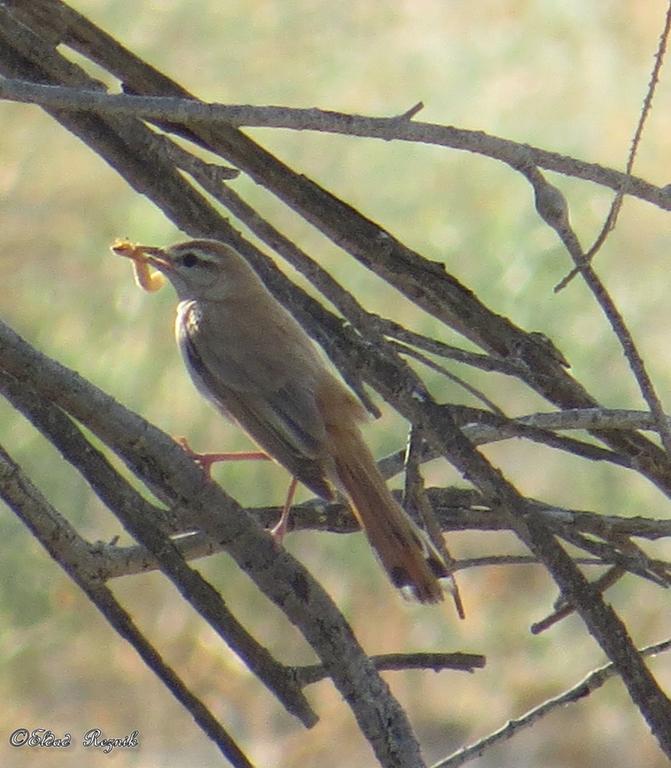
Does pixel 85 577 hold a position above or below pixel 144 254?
below

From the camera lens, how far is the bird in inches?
134

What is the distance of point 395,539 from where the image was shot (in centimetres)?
337

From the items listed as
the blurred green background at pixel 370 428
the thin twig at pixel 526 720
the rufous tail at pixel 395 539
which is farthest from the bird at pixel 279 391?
the blurred green background at pixel 370 428

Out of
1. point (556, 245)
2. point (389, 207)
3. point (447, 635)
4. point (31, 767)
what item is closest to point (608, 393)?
point (556, 245)

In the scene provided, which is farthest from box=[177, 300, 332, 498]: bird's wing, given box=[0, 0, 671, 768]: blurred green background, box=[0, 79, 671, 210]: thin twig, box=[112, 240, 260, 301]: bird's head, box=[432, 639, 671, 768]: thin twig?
box=[0, 0, 671, 768]: blurred green background

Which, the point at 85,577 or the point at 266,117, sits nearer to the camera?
the point at 266,117

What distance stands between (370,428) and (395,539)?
5066mm

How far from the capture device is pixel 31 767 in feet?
28.9

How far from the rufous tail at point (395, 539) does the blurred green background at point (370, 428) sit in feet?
14.7

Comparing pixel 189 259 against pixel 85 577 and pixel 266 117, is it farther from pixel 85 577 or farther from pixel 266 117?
pixel 266 117

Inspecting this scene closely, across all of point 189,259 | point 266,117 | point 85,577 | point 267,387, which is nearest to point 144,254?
point 189,259

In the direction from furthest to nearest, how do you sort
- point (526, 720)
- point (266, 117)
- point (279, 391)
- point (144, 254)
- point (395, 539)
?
1. point (144, 254)
2. point (279, 391)
3. point (395, 539)
4. point (526, 720)
5. point (266, 117)

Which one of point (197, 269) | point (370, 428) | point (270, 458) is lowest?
point (270, 458)

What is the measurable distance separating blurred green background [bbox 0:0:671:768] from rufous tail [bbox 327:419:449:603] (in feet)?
14.7
